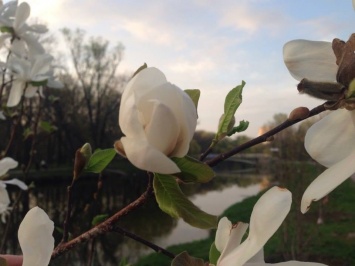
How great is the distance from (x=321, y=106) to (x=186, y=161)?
0.10 metres

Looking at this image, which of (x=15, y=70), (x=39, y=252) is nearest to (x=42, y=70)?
(x=15, y=70)

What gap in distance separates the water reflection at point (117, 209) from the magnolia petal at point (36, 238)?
87cm

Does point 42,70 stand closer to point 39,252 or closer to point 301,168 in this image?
point 39,252

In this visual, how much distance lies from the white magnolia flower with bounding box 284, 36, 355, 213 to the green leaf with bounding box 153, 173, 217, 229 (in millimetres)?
88

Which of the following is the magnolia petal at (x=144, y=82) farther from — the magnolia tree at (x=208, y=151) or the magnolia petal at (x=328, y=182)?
the magnolia petal at (x=328, y=182)

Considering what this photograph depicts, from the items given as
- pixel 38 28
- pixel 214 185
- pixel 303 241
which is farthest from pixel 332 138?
pixel 214 185

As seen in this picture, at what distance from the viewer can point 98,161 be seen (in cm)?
44

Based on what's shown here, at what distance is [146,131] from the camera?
27 cm

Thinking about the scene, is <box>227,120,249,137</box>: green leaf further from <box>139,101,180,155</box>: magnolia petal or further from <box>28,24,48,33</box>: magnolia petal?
<box>28,24,48,33</box>: magnolia petal

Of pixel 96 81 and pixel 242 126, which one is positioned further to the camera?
pixel 96 81

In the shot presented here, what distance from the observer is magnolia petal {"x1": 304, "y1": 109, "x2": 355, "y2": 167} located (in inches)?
12.9

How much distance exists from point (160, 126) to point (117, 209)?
9288mm

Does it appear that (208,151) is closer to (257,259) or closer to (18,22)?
(257,259)

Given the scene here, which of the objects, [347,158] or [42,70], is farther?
[42,70]
